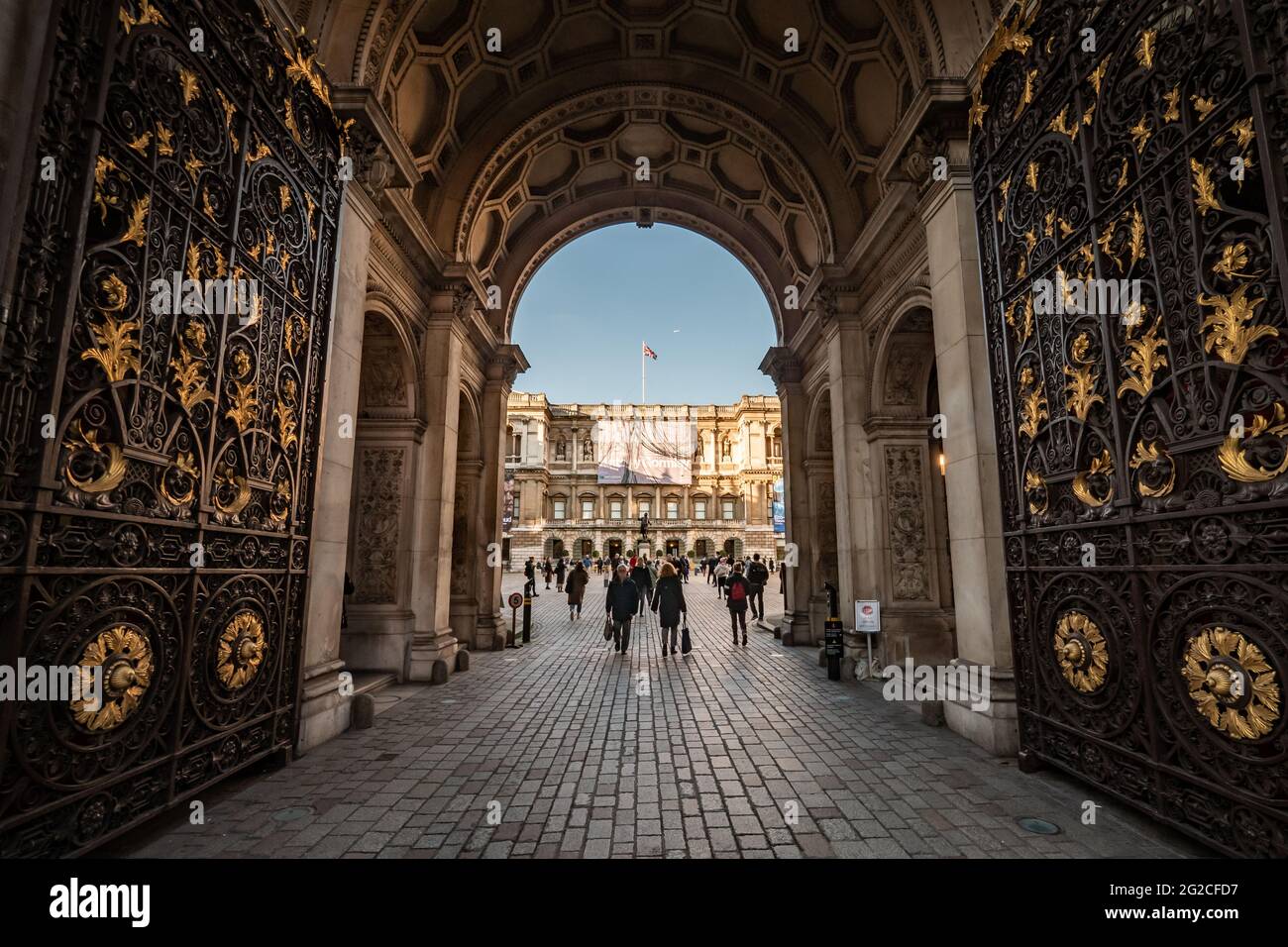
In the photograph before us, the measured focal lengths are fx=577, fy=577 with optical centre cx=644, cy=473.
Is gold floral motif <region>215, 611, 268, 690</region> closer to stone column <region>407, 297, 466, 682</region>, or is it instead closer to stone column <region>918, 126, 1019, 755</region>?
stone column <region>407, 297, 466, 682</region>

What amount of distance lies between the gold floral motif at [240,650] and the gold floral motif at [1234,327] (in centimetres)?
728

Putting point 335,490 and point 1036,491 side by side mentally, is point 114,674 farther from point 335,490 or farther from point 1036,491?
point 1036,491

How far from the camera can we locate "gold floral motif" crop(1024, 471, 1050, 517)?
5102 millimetres

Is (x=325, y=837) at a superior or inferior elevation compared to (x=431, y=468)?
inferior

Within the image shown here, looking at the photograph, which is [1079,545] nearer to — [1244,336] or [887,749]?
[1244,336]

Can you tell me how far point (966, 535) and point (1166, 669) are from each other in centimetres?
269

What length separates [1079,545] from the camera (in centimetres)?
462

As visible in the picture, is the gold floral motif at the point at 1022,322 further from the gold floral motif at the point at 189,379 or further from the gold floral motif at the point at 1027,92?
the gold floral motif at the point at 189,379

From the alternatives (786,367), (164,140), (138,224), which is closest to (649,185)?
(786,367)

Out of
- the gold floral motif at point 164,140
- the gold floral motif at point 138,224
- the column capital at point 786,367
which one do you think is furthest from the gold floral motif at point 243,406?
the column capital at point 786,367

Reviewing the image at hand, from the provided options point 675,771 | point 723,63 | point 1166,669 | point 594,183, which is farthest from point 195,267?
point 594,183

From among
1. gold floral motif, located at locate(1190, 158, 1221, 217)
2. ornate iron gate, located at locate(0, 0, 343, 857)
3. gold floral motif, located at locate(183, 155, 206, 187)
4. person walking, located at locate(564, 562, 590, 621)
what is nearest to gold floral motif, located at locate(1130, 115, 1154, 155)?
gold floral motif, located at locate(1190, 158, 1221, 217)

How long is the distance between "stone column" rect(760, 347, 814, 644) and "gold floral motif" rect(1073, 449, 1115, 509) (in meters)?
9.33

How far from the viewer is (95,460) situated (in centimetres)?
361
